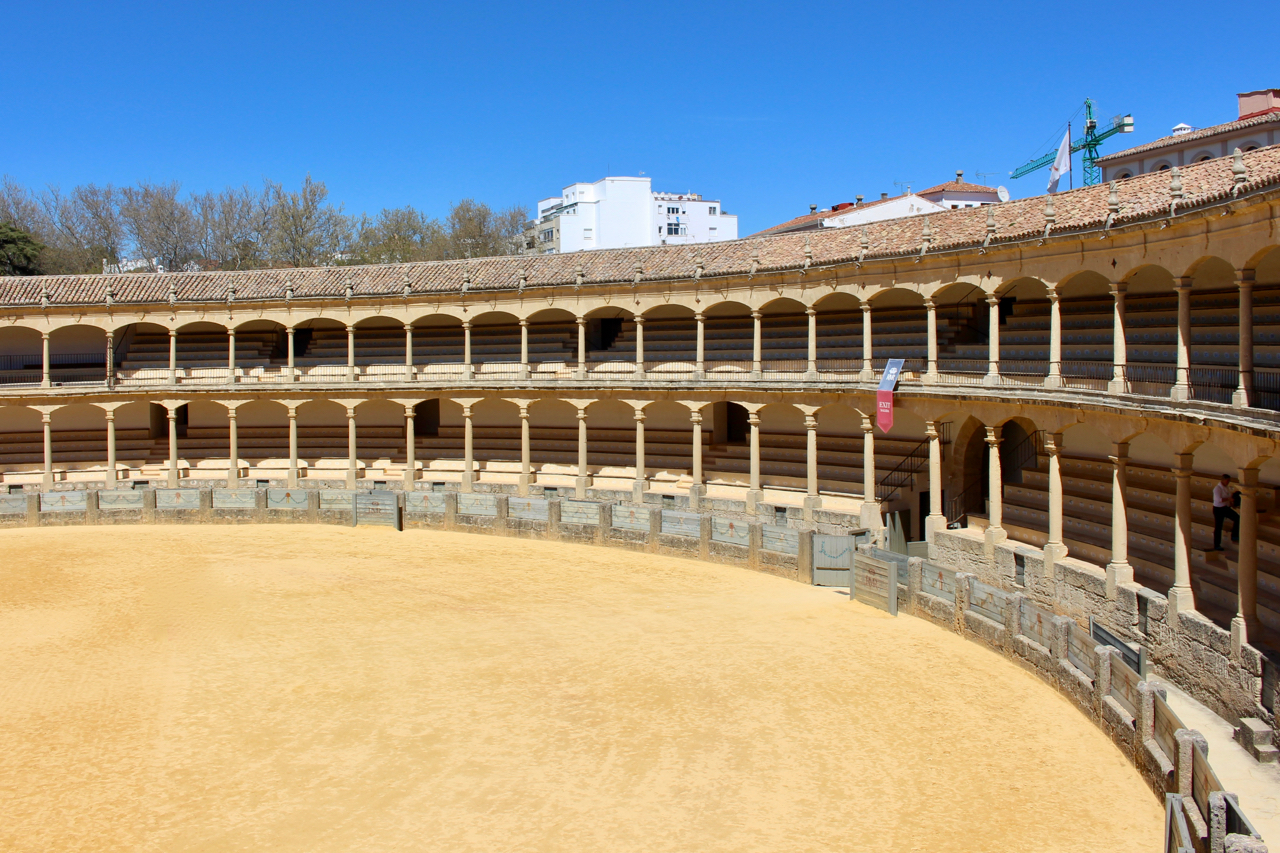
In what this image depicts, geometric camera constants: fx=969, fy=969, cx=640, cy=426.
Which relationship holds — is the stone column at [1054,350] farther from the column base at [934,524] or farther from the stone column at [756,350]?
the stone column at [756,350]

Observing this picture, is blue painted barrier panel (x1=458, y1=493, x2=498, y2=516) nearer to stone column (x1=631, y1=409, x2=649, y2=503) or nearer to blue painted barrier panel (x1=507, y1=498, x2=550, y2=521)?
blue painted barrier panel (x1=507, y1=498, x2=550, y2=521)

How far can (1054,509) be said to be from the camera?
72.5ft

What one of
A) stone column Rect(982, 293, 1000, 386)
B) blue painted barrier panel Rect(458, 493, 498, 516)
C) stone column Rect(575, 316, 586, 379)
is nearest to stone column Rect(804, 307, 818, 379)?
stone column Rect(982, 293, 1000, 386)

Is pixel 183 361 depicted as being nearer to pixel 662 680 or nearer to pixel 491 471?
pixel 491 471

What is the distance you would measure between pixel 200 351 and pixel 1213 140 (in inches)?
1911

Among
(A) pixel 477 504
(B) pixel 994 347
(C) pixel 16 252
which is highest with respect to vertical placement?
(C) pixel 16 252

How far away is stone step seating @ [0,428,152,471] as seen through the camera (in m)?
40.5

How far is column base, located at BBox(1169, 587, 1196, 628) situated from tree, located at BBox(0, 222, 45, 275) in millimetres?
59840

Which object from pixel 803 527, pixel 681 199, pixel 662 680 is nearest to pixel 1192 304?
pixel 803 527

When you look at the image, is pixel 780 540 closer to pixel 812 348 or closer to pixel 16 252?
pixel 812 348

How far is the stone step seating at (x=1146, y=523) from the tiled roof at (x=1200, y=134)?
26.8 m

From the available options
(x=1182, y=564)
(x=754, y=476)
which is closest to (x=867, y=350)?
(x=754, y=476)

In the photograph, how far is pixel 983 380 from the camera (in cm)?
2552

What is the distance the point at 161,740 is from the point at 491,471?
2459cm
